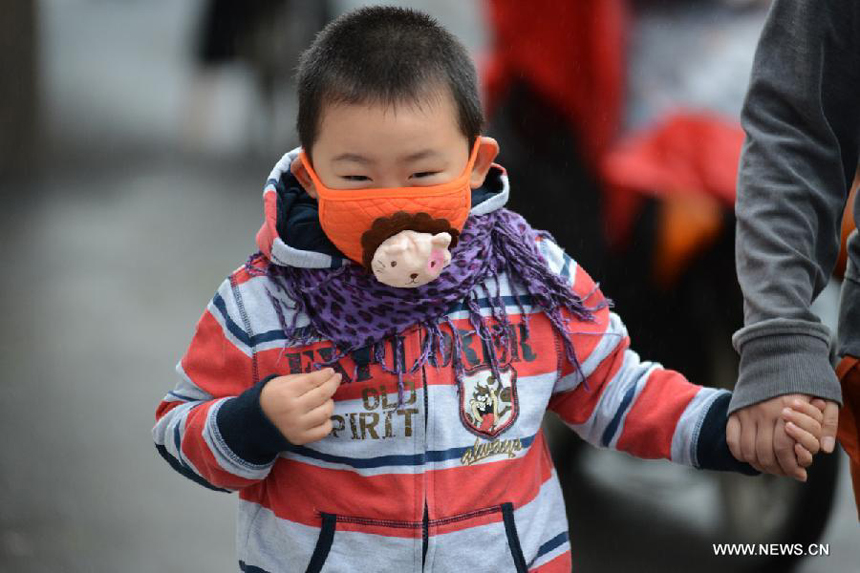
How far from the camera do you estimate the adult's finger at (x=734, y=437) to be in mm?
2277

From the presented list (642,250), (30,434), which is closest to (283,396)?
(642,250)

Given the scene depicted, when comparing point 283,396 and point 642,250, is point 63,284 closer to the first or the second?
point 642,250

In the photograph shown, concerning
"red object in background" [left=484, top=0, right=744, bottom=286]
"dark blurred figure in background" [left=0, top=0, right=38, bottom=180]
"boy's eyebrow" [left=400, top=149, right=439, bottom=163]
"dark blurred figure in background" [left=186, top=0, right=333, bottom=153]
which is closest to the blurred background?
"red object in background" [left=484, top=0, right=744, bottom=286]

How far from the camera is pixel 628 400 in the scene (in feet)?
7.82

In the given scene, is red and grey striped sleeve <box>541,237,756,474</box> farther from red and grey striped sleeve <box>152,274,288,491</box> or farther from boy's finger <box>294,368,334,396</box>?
red and grey striped sleeve <box>152,274,288,491</box>

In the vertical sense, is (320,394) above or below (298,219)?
below

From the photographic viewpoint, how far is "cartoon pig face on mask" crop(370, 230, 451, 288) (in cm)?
212

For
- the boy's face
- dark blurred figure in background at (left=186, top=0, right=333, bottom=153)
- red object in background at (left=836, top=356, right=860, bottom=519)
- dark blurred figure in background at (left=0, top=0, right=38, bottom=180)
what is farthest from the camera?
dark blurred figure in background at (left=186, top=0, right=333, bottom=153)

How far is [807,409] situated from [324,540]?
2.73 feet

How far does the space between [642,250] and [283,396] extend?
2.05 m

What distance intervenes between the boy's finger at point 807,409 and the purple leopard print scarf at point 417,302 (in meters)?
0.38

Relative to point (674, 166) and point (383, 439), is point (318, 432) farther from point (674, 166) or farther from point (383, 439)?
point (674, 166)

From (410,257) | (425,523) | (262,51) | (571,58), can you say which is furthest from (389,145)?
(262,51)

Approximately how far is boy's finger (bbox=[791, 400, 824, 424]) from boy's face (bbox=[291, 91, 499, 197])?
0.67 m
